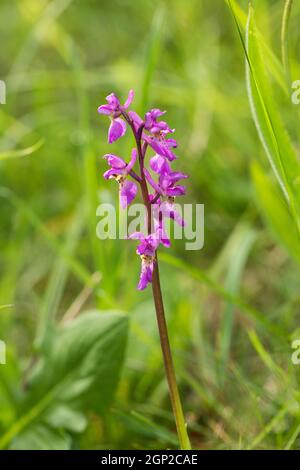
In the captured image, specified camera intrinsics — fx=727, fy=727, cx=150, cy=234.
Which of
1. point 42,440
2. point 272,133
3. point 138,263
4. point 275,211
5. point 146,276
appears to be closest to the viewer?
point 146,276

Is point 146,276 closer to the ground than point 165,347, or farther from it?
farther from it

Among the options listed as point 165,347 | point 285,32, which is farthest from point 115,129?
point 285,32

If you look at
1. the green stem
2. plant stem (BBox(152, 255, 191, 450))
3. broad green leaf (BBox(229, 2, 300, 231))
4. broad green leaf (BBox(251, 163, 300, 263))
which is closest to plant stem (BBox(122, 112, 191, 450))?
plant stem (BBox(152, 255, 191, 450))

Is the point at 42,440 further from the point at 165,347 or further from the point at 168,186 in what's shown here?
the point at 168,186

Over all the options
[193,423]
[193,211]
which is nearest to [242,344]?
[193,423]

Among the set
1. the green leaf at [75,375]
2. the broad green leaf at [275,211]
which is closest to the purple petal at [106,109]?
the green leaf at [75,375]

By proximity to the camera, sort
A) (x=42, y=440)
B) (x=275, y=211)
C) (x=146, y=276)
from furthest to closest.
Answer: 1. (x=275, y=211)
2. (x=42, y=440)
3. (x=146, y=276)
